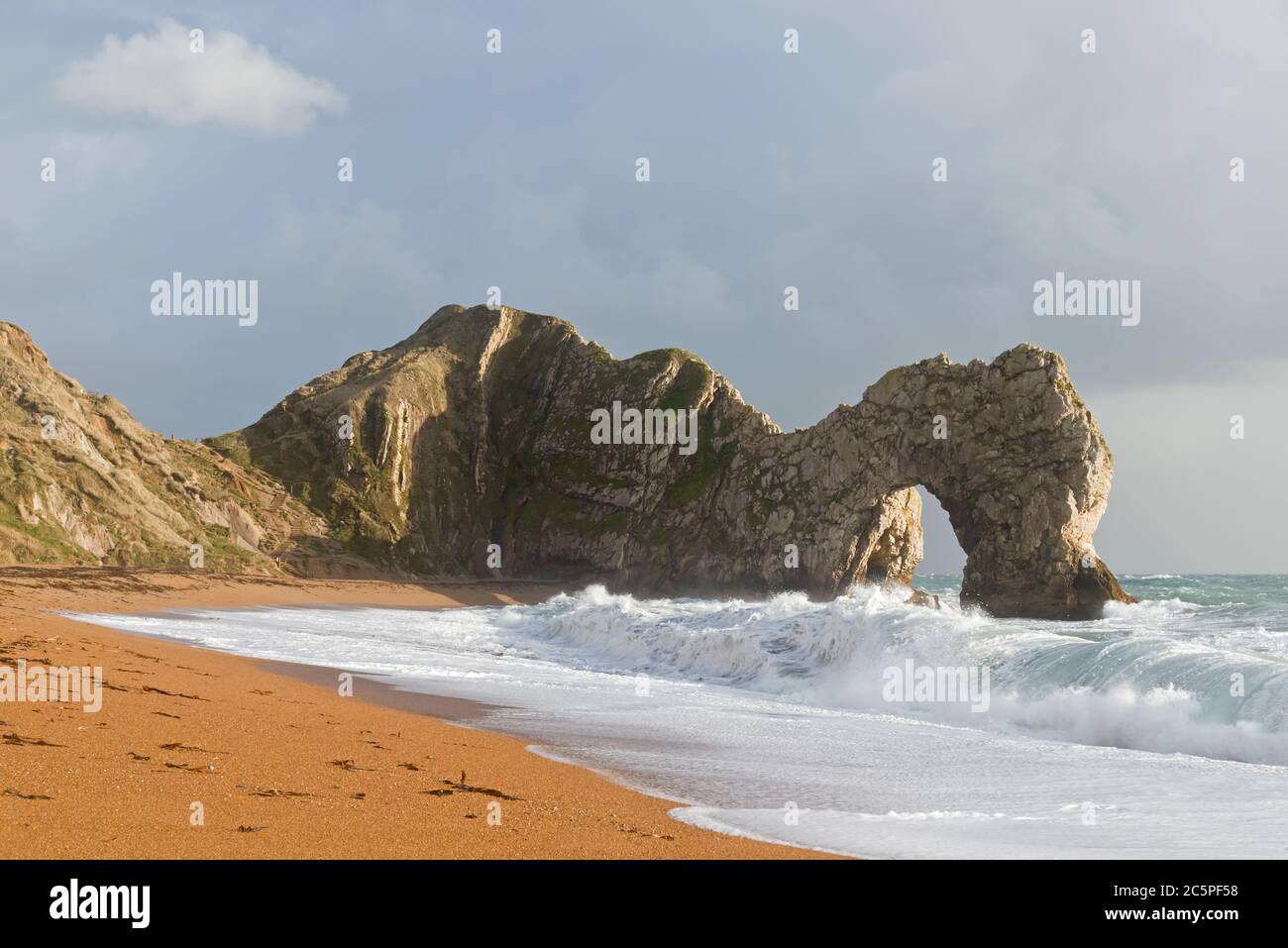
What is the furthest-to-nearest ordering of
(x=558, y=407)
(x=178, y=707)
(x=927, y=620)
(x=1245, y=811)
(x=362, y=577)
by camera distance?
(x=558, y=407), (x=362, y=577), (x=927, y=620), (x=178, y=707), (x=1245, y=811)

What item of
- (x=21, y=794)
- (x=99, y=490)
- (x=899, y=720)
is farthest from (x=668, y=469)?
(x=21, y=794)

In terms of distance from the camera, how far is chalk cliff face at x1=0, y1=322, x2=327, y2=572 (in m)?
38.6

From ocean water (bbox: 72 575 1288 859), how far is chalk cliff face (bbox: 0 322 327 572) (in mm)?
18235

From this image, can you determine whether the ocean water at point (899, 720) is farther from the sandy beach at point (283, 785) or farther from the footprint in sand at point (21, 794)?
the footprint in sand at point (21, 794)

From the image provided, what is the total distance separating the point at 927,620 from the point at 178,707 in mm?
13098

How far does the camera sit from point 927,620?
18.1 metres

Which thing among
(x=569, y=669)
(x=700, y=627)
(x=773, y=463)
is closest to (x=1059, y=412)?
(x=773, y=463)

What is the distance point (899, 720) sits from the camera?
519 inches

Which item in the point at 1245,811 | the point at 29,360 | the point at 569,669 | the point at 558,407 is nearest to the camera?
the point at 1245,811

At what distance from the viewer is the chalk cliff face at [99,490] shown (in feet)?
127

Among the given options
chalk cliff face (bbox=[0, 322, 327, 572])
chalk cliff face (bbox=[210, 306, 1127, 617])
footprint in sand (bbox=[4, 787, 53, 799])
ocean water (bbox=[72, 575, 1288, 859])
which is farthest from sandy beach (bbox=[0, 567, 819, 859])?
chalk cliff face (bbox=[210, 306, 1127, 617])

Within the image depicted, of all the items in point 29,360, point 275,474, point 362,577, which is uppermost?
point 29,360

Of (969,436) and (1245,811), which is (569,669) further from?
(969,436)
